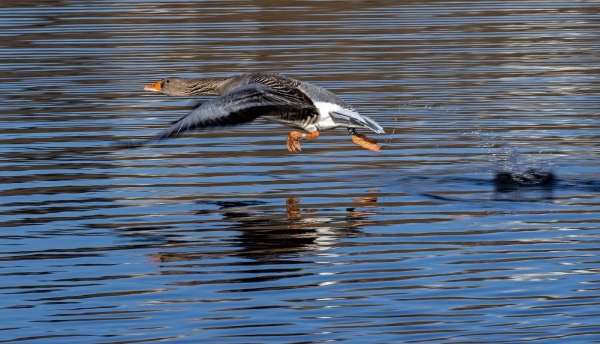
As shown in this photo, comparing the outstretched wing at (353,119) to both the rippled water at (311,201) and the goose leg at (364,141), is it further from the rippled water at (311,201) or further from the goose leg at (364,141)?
the rippled water at (311,201)

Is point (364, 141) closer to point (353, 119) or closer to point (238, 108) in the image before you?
point (353, 119)

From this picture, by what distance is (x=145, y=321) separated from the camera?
22.9 feet

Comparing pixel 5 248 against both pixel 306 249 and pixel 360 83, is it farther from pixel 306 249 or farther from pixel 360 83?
pixel 360 83

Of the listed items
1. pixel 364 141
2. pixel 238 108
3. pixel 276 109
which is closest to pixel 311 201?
pixel 276 109

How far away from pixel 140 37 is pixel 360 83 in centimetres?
596

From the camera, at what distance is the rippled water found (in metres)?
7.04

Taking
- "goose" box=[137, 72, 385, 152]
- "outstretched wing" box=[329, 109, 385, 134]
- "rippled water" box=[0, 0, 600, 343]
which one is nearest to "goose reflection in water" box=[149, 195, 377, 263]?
"rippled water" box=[0, 0, 600, 343]

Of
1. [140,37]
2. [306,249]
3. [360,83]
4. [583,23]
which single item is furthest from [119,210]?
[583,23]

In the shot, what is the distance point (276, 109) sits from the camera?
34.1 feet

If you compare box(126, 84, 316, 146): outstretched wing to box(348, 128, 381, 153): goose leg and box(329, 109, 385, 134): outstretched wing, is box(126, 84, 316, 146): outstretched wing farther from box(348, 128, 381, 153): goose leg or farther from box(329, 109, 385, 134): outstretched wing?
box(348, 128, 381, 153): goose leg

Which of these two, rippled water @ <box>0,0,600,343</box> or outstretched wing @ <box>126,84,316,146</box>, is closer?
rippled water @ <box>0,0,600,343</box>

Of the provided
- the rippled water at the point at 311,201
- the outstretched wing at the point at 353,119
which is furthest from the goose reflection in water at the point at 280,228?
the outstretched wing at the point at 353,119

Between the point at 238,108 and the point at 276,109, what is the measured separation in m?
0.49

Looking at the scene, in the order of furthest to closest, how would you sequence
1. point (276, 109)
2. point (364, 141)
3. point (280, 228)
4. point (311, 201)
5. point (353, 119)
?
point (364, 141)
point (353, 119)
point (276, 109)
point (311, 201)
point (280, 228)
